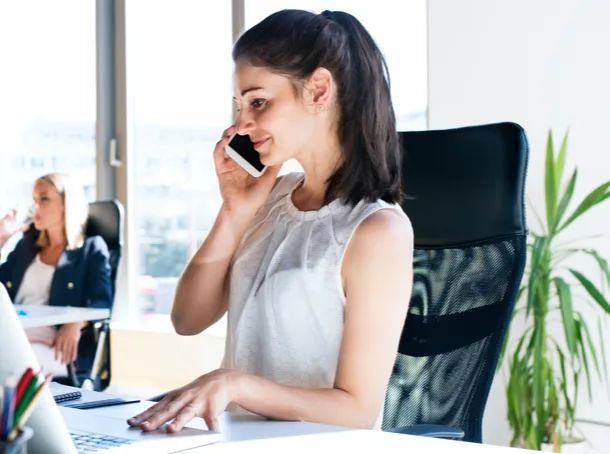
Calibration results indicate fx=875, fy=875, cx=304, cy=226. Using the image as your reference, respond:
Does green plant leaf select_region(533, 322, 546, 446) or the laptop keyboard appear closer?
the laptop keyboard

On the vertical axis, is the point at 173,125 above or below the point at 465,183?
above

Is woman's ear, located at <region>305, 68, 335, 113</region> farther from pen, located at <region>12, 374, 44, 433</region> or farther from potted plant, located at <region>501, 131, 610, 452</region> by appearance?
potted plant, located at <region>501, 131, 610, 452</region>

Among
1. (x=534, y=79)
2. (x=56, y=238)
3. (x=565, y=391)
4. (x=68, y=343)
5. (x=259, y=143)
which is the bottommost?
(x=565, y=391)

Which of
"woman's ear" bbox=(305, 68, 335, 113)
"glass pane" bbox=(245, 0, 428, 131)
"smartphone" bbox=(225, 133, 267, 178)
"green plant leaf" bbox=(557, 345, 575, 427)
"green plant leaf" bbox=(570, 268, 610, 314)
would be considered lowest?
"green plant leaf" bbox=(557, 345, 575, 427)

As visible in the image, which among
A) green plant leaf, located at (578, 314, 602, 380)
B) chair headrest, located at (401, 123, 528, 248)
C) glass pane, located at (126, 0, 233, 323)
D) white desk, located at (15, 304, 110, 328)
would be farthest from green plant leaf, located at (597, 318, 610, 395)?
glass pane, located at (126, 0, 233, 323)

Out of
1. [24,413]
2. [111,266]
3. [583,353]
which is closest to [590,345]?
[583,353]

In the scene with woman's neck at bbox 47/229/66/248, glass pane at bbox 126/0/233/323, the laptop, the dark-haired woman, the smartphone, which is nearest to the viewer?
the laptop

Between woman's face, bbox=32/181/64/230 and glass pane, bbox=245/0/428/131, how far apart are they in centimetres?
117

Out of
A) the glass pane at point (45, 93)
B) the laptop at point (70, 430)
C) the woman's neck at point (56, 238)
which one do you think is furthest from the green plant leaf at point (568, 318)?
the glass pane at point (45, 93)

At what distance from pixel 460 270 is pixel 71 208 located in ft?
7.28

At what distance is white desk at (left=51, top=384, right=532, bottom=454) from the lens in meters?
1.02

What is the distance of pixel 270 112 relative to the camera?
1563mm

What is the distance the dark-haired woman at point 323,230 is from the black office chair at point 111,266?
1619 mm

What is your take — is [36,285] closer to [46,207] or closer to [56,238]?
[56,238]
